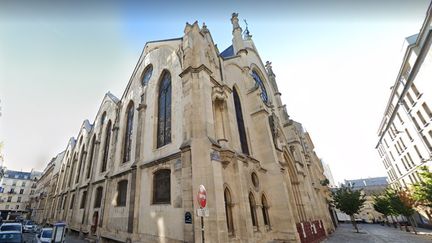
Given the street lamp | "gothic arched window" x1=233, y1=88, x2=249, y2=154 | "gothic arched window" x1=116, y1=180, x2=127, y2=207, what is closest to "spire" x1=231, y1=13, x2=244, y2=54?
"gothic arched window" x1=233, y1=88, x2=249, y2=154

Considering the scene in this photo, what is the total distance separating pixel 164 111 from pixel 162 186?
16.1ft

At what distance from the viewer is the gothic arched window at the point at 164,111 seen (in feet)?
37.6

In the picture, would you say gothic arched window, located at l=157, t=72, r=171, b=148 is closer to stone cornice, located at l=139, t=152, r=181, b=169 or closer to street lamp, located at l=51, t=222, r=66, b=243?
stone cornice, located at l=139, t=152, r=181, b=169

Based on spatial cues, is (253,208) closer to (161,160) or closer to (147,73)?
(161,160)

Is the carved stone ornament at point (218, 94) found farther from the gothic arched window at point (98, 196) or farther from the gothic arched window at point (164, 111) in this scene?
the gothic arched window at point (98, 196)

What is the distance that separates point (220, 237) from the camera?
6.95 m

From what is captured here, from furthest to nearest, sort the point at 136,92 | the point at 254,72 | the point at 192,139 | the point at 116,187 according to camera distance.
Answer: the point at 254,72 → the point at 136,92 → the point at 116,187 → the point at 192,139

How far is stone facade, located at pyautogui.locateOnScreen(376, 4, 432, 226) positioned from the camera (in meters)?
20.0

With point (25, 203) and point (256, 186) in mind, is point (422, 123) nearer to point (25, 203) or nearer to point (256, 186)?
point (256, 186)

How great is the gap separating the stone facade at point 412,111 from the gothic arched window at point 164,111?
25958 millimetres

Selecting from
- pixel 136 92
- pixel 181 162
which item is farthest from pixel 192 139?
pixel 136 92

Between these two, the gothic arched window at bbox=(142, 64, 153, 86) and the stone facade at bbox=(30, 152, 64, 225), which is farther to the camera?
the stone facade at bbox=(30, 152, 64, 225)

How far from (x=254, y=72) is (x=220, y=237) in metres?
18.4

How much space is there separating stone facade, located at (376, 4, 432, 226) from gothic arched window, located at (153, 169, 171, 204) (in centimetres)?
2569
